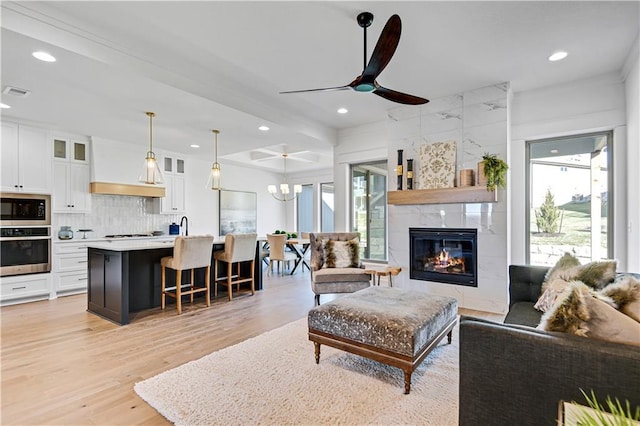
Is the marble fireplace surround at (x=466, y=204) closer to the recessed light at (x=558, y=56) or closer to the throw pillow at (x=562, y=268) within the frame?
the recessed light at (x=558, y=56)

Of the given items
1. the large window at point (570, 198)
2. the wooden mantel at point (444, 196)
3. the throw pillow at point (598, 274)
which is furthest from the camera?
the wooden mantel at point (444, 196)

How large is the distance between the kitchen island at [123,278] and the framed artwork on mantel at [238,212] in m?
3.63

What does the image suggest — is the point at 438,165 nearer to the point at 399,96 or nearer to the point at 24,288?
the point at 399,96

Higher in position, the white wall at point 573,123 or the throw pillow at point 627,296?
the white wall at point 573,123

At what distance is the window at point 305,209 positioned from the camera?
9.29 m

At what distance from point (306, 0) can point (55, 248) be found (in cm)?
516

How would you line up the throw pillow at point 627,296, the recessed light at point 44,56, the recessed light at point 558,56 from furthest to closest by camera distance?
1. the recessed light at point 558,56
2. the recessed light at point 44,56
3. the throw pillow at point 627,296

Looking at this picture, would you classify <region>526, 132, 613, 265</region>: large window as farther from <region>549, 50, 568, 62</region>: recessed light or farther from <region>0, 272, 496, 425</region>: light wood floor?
<region>0, 272, 496, 425</region>: light wood floor

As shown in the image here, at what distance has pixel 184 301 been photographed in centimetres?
453

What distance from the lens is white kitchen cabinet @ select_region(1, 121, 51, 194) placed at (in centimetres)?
451

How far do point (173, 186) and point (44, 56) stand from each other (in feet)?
13.3

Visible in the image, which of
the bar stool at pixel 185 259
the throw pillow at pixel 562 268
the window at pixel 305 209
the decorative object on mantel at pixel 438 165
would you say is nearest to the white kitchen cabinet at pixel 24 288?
the bar stool at pixel 185 259

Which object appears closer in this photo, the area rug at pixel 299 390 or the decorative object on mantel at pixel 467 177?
the area rug at pixel 299 390

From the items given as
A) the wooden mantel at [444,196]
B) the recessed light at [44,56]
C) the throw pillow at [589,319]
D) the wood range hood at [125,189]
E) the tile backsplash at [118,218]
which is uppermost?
the recessed light at [44,56]
